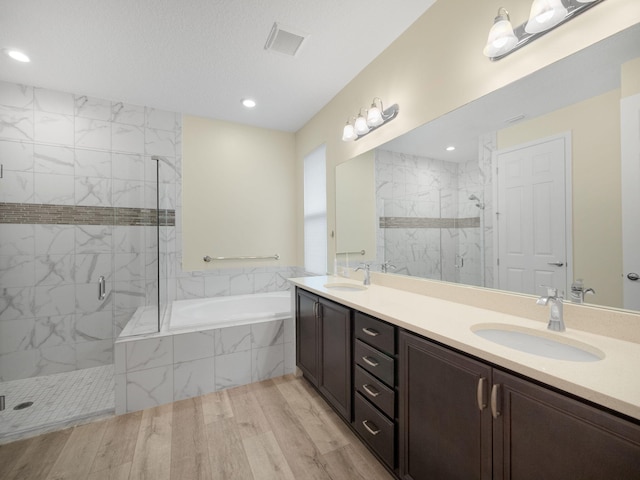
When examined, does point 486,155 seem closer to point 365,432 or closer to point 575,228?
point 575,228

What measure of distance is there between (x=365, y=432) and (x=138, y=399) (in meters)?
1.63

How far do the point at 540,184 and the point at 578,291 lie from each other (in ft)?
1.53

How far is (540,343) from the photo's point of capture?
111 centimetres

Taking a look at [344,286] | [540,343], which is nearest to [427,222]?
[344,286]

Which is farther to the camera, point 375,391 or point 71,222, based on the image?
point 71,222

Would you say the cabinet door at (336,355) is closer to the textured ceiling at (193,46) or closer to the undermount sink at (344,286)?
the undermount sink at (344,286)

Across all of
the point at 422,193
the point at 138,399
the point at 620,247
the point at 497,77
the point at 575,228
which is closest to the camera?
the point at 620,247

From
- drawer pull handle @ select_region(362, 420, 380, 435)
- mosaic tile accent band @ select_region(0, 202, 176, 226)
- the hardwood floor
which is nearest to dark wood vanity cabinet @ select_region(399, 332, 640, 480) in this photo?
drawer pull handle @ select_region(362, 420, 380, 435)

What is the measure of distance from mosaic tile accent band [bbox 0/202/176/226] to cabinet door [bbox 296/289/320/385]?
1.75m

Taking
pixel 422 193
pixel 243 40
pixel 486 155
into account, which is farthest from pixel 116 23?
pixel 486 155

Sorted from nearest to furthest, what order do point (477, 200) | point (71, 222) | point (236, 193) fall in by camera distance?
1. point (477, 200)
2. point (71, 222)
3. point (236, 193)

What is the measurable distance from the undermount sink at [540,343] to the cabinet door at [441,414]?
0.24 metres

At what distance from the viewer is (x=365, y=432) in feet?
5.04

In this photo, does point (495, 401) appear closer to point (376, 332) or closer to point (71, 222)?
point (376, 332)
